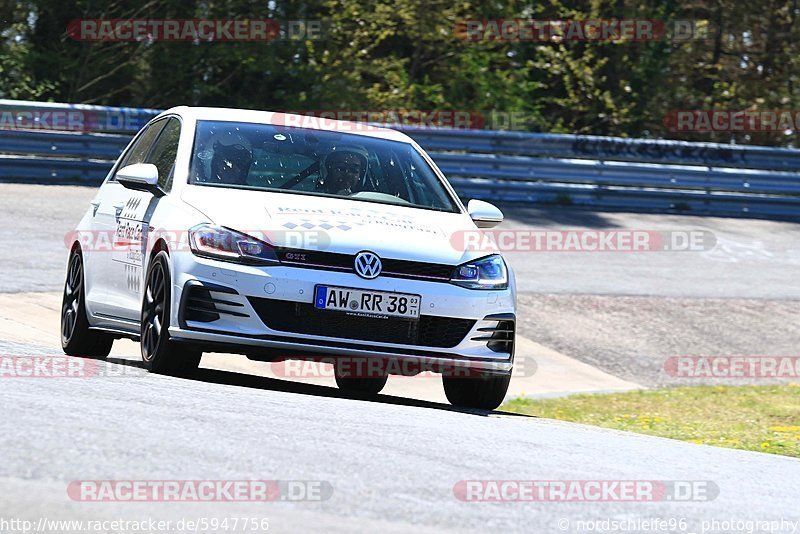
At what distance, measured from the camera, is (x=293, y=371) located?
11.7 m

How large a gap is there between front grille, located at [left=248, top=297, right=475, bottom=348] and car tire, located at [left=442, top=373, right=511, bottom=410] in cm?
64

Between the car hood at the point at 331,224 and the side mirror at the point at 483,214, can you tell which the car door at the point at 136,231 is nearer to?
the car hood at the point at 331,224

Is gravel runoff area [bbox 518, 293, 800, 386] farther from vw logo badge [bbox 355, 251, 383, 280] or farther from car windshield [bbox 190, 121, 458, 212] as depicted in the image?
vw logo badge [bbox 355, 251, 383, 280]

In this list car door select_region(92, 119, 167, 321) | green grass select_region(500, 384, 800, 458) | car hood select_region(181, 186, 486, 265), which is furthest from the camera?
green grass select_region(500, 384, 800, 458)

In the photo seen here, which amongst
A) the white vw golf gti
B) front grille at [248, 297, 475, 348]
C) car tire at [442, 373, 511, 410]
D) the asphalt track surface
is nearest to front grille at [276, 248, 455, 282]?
the white vw golf gti

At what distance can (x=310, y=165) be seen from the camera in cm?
829

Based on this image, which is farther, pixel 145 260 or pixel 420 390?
pixel 420 390

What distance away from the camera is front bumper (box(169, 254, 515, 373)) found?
23.7 ft

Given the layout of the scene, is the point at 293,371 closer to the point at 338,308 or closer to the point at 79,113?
the point at 338,308

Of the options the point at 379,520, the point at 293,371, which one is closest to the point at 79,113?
the point at 293,371

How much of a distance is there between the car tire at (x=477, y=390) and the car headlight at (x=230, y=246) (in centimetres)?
150

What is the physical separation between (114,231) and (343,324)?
2.01 meters

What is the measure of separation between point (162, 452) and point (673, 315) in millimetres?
10770

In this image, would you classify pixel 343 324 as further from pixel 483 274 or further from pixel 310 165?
pixel 310 165
